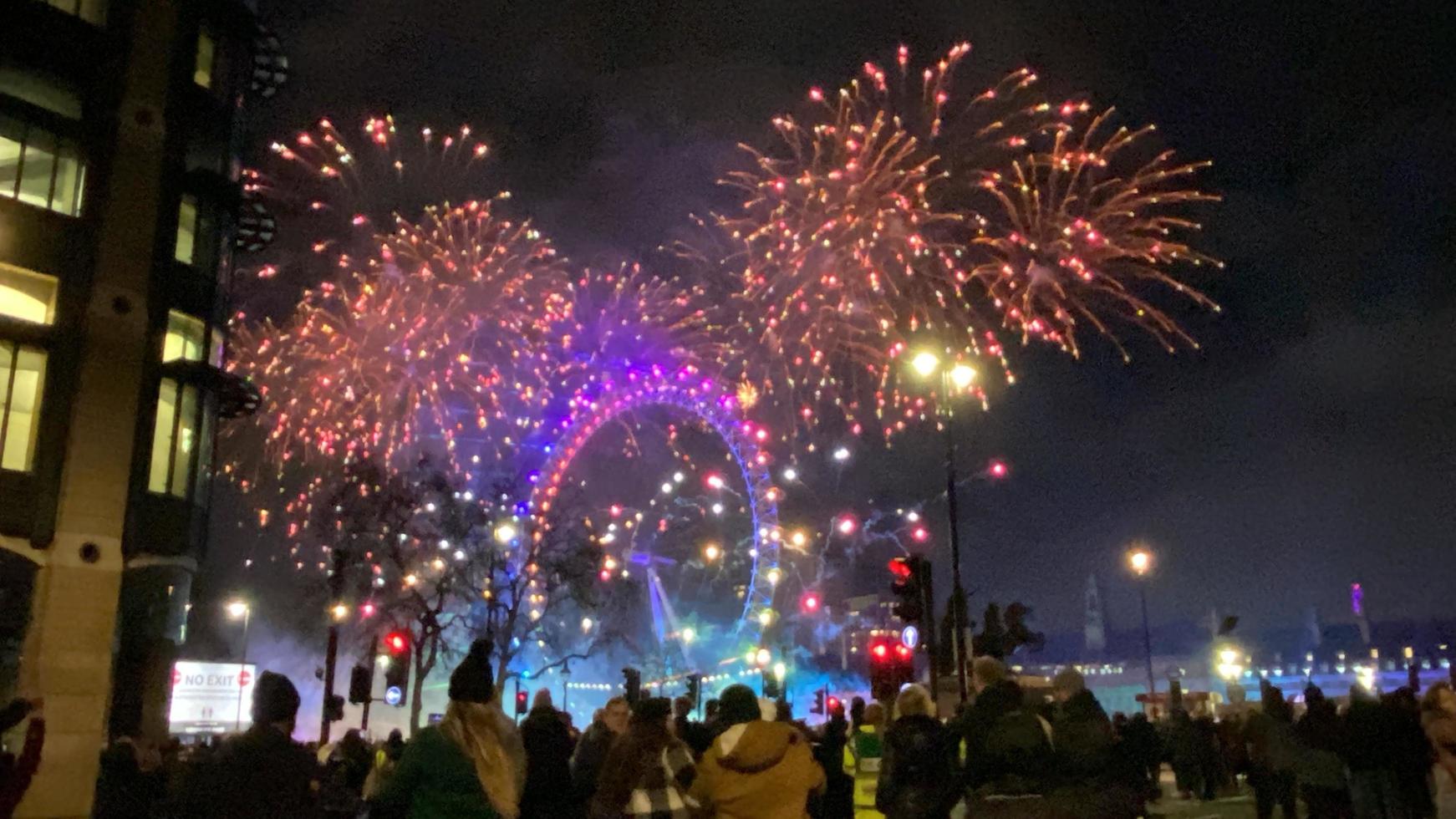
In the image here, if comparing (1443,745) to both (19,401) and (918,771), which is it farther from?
(19,401)

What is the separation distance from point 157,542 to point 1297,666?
10742 cm

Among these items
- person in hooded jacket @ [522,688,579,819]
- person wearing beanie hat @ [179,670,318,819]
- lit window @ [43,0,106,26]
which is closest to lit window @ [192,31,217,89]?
lit window @ [43,0,106,26]

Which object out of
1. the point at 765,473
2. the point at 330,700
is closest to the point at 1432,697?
the point at 330,700

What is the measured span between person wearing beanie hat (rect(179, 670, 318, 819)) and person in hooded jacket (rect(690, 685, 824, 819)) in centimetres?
207

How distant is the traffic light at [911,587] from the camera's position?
50.0 feet

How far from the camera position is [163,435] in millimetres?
25234

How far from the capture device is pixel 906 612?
49.9 ft

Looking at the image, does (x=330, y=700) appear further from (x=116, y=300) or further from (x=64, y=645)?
(x=116, y=300)

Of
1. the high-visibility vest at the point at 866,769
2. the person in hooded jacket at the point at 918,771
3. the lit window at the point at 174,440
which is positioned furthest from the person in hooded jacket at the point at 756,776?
the lit window at the point at 174,440

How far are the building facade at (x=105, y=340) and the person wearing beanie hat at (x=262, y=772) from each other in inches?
564

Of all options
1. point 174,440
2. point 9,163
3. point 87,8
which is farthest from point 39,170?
point 174,440

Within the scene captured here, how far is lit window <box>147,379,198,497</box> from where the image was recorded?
82.2 ft

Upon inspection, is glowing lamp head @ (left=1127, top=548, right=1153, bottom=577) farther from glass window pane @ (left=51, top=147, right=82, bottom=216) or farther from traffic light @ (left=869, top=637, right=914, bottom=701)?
glass window pane @ (left=51, top=147, right=82, bottom=216)

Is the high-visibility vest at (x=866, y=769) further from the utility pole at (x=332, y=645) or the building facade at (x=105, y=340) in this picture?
the building facade at (x=105, y=340)
